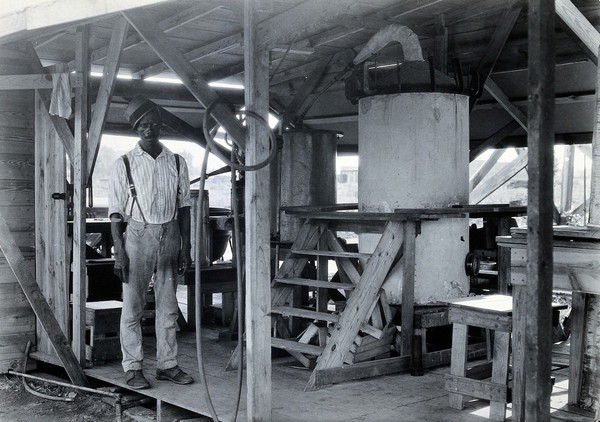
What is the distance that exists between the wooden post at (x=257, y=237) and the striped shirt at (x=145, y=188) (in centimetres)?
145

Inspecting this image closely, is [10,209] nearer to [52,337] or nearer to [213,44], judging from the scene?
[52,337]

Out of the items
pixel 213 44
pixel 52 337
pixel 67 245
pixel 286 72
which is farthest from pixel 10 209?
pixel 286 72

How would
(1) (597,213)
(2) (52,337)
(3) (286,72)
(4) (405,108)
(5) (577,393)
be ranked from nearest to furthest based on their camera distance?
(1) (597,213)
(5) (577,393)
(2) (52,337)
(4) (405,108)
(3) (286,72)

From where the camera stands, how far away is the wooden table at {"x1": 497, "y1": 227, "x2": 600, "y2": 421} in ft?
15.5

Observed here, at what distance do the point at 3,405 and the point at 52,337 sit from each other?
0.85m

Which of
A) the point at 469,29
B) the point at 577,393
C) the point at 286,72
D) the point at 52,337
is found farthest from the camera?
the point at 286,72

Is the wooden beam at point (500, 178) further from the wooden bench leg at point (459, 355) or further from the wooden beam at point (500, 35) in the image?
the wooden bench leg at point (459, 355)

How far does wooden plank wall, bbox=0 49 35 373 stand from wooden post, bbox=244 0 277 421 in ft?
11.7

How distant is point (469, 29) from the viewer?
325 inches

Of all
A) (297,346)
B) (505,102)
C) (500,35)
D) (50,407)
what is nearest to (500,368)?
(297,346)

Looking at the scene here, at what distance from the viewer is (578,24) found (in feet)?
19.5

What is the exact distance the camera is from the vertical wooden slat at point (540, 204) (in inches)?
146

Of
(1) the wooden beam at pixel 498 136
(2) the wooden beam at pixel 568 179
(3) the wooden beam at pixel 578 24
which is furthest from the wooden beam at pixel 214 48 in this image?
(2) the wooden beam at pixel 568 179

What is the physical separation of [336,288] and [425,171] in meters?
1.42
